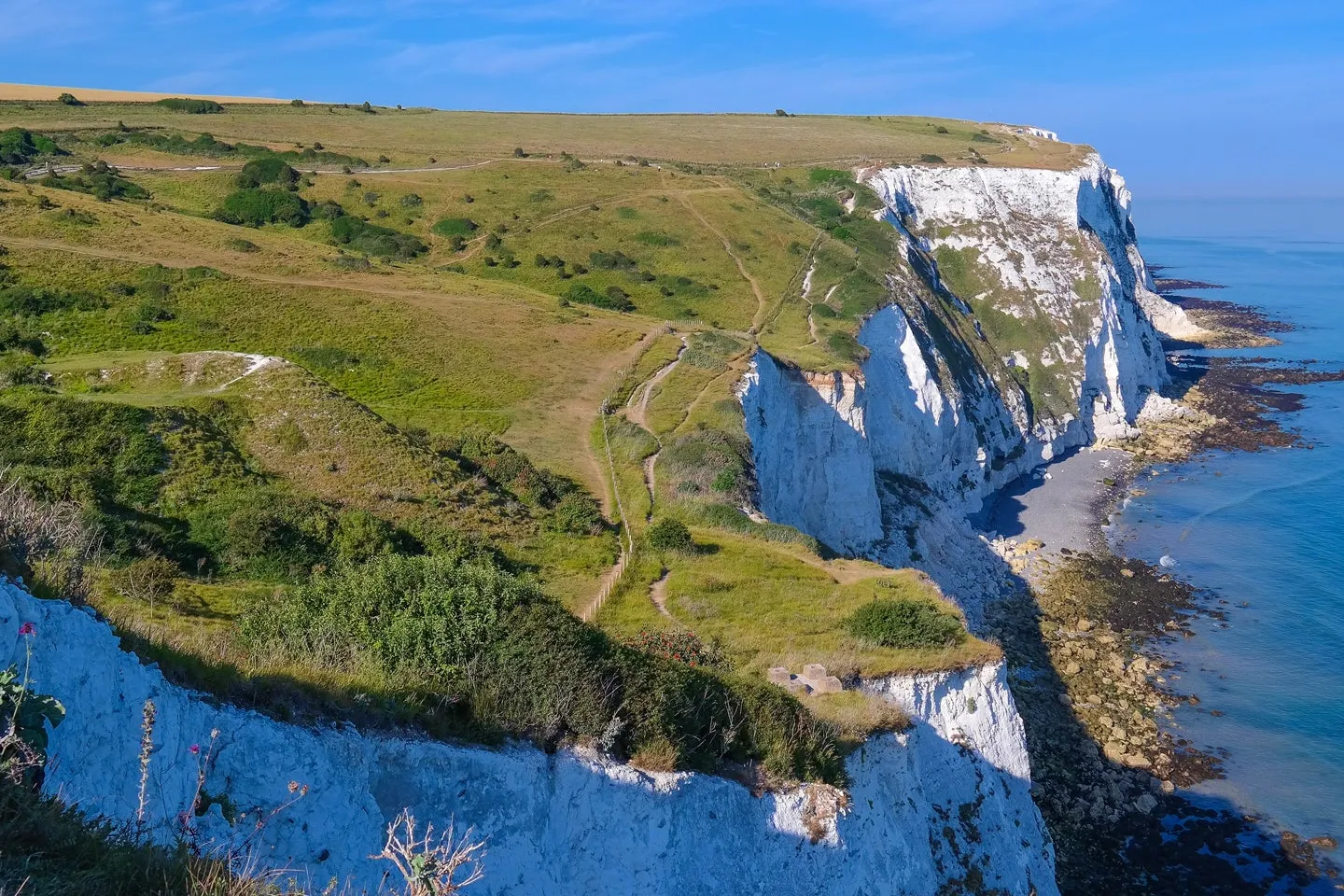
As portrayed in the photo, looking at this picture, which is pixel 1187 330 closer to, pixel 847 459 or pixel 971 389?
pixel 971 389

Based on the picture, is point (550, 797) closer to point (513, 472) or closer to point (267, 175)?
point (513, 472)

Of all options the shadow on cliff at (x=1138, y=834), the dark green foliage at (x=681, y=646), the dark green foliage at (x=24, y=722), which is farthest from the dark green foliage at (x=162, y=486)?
the shadow on cliff at (x=1138, y=834)

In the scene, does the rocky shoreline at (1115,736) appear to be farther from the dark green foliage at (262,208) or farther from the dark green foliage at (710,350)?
the dark green foliage at (262,208)

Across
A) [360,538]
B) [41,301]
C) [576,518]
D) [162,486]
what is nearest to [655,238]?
[41,301]

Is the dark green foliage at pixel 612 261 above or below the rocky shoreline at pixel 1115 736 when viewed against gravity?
above

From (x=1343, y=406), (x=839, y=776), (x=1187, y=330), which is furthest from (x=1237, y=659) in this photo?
(x=1187, y=330)
